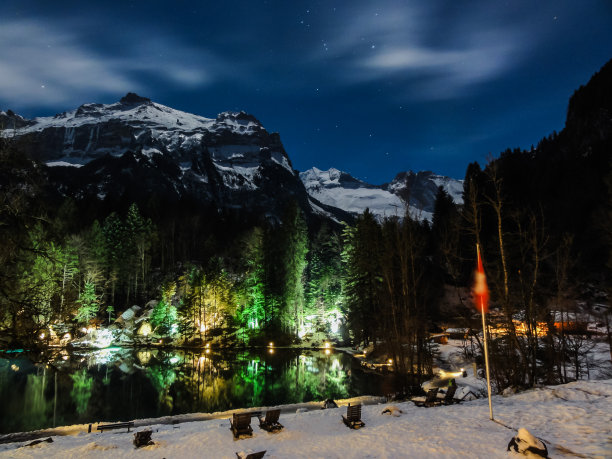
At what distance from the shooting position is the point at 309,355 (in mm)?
43406

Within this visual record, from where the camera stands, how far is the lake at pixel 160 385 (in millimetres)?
22344

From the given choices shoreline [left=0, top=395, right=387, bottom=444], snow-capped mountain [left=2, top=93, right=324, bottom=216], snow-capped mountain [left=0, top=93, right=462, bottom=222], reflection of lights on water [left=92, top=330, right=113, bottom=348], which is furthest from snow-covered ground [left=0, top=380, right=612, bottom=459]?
snow-capped mountain [left=2, top=93, right=324, bottom=216]

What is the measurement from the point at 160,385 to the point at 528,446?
27404mm

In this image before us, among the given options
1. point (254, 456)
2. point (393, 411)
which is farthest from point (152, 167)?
point (254, 456)

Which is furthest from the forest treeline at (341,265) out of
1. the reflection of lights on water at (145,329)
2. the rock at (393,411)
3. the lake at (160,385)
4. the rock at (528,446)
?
the rock at (528,446)

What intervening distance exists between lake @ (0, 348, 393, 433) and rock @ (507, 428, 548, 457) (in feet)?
55.1

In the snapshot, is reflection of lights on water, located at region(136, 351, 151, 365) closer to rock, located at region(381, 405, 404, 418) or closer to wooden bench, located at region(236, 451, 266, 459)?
rock, located at region(381, 405, 404, 418)

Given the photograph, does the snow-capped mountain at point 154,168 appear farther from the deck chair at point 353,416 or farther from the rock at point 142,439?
the rock at point 142,439

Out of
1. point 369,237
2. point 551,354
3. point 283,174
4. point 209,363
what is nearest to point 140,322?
point 209,363

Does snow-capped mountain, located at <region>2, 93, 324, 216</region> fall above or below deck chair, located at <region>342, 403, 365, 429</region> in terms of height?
above

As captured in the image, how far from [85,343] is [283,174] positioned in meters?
157

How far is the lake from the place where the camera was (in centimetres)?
2234

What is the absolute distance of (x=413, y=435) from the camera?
11.6m

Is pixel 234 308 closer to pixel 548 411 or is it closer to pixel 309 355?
pixel 309 355
